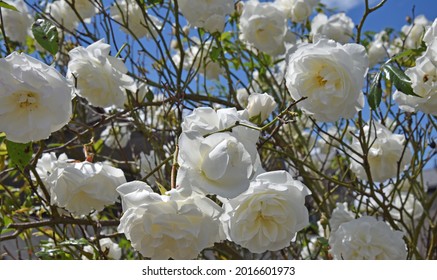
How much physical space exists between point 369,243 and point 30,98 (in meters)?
0.73

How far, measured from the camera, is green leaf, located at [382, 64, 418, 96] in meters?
0.87

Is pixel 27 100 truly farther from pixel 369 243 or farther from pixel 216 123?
pixel 369 243

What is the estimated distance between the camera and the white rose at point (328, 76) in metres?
0.87

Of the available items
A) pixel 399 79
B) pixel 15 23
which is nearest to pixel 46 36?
pixel 399 79

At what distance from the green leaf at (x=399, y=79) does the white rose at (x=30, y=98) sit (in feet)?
1.72

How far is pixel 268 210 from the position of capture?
0.75 meters

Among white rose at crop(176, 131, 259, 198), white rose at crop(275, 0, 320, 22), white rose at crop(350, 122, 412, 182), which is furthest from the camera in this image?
white rose at crop(275, 0, 320, 22)

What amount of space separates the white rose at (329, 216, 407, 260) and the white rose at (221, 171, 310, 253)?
15.7 inches

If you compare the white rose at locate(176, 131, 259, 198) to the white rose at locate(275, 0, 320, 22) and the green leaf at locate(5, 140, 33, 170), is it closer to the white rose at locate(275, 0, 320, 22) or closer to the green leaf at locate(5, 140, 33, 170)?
the green leaf at locate(5, 140, 33, 170)

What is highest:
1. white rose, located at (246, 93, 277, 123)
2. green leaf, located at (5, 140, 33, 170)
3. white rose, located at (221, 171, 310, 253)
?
white rose, located at (246, 93, 277, 123)

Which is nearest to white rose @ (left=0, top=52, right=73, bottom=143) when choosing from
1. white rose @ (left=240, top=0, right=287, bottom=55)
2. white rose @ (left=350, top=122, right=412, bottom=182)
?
white rose @ (left=350, top=122, right=412, bottom=182)
